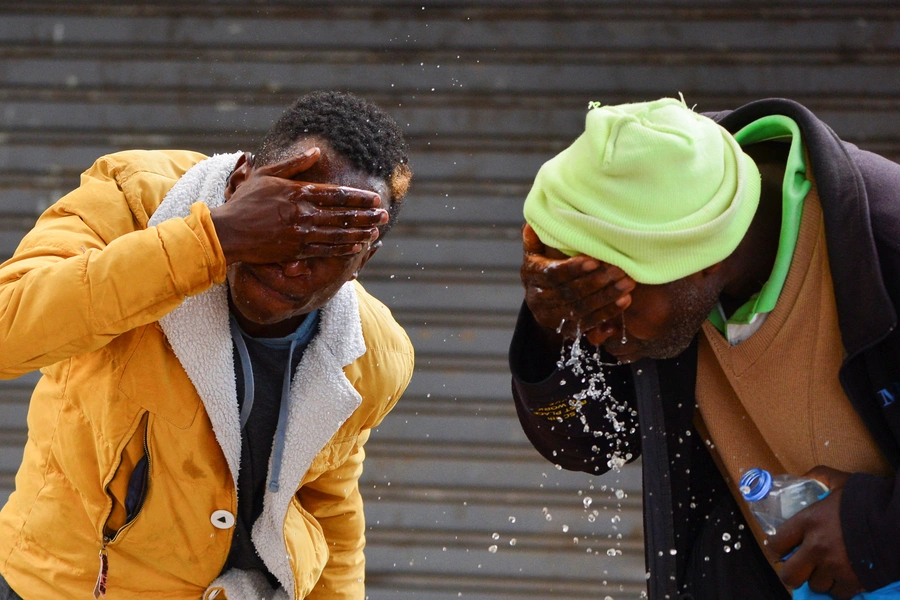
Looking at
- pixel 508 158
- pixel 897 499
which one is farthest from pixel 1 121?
pixel 897 499

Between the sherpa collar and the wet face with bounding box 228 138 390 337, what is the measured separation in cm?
12

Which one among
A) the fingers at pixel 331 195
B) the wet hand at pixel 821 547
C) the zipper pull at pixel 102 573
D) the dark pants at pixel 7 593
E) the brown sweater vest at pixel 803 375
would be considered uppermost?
the fingers at pixel 331 195

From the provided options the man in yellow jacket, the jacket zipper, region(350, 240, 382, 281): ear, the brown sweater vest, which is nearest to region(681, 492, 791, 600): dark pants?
the brown sweater vest

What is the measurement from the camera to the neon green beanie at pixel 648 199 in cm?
209

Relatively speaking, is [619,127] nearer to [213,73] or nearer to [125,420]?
[125,420]

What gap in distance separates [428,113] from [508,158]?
48cm

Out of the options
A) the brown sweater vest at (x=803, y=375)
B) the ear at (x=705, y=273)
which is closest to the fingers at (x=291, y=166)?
the ear at (x=705, y=273)

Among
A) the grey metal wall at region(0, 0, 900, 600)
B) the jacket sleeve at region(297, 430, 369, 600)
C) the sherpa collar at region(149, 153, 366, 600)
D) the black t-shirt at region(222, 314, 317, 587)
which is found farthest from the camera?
the grey metal wall at region(0, 0, 900, 600)

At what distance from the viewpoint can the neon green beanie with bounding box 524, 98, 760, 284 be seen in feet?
6.87

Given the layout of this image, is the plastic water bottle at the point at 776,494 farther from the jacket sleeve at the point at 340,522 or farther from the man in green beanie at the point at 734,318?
the jacket sleeve at the point at 340,522

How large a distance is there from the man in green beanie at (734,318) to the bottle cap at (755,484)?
0.29ft

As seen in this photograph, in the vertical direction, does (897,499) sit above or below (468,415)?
above

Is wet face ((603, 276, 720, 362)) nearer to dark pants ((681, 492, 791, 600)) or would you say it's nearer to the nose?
dark pants ((681, 492, 791, 600))

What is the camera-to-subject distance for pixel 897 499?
204cm
